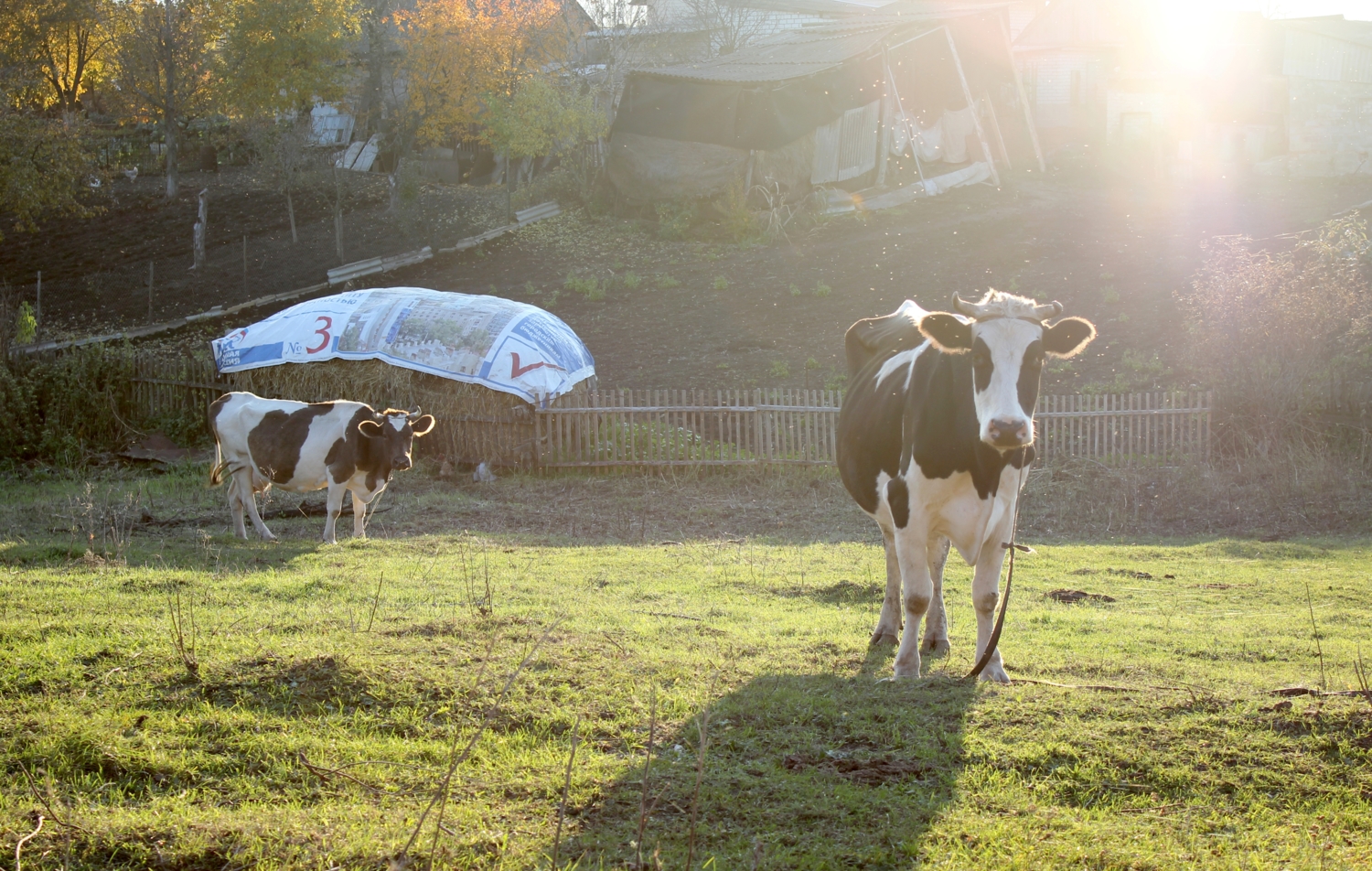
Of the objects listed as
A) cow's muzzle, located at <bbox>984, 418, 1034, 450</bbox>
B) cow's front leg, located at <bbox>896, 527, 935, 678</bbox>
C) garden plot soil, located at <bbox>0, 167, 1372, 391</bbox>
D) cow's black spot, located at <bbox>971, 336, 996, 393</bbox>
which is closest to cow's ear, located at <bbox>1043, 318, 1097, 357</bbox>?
cow's black spot, located at <bbox>971, 336, 996, 393</bbox>

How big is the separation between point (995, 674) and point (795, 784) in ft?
6.58

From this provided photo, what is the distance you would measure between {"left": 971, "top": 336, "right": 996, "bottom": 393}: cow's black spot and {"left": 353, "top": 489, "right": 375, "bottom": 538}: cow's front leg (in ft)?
25.5

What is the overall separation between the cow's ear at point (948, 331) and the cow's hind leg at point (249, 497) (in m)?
8.10

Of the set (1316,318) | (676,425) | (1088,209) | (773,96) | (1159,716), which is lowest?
(1159,716)

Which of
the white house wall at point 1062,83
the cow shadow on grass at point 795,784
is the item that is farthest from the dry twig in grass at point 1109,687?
the white house wall at point 1062,83

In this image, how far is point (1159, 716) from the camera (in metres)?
5.05

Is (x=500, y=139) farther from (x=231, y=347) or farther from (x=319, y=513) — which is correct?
(x=319, y=513)

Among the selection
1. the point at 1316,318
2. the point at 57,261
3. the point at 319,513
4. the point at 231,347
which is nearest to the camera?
the point at 319,513

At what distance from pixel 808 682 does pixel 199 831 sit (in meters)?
3.01

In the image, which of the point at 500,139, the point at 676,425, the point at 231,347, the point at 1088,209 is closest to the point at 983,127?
the point at 1088,209

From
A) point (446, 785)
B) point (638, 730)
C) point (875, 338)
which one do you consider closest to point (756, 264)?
point (875, 338)

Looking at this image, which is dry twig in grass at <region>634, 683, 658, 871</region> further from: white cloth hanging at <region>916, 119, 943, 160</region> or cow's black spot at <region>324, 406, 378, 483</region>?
white cloth hanging at <region>916, 119, 943, 160</region>

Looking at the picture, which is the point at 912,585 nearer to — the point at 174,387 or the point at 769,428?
the point at 769,428

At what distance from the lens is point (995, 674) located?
5828 mm
